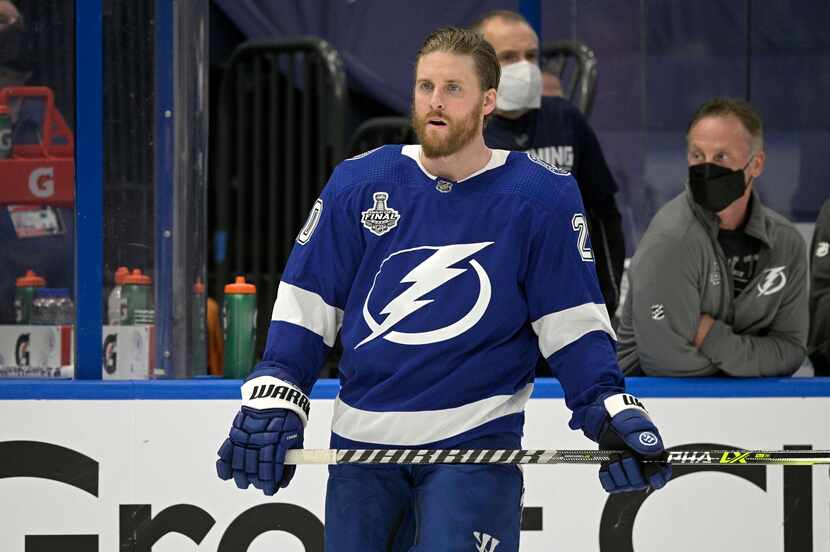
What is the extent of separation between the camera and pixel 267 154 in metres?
5.80

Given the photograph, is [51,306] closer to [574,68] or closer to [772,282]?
[772,282]

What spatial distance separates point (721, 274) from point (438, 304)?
1.34 m

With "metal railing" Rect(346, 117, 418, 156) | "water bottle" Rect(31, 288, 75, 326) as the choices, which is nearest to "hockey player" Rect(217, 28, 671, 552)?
"water bottle" Rect(31, 288, 75, 326)

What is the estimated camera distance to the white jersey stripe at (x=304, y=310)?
2738 millimetres

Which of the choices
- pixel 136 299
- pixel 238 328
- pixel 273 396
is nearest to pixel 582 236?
pixel 273 396

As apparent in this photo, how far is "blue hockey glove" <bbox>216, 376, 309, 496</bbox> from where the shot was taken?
8.47 ft

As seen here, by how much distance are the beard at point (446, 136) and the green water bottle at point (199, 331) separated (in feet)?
4.13

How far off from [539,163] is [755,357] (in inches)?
46.7

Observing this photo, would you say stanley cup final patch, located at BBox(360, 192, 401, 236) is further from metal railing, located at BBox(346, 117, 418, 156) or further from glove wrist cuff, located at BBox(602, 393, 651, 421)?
metal railing, located at BBox(346, 117, 418, 156)

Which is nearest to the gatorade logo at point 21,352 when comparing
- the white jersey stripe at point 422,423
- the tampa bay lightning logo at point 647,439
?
the white jersey stripe at point 422,423

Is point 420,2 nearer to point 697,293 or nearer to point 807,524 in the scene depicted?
point 697,293

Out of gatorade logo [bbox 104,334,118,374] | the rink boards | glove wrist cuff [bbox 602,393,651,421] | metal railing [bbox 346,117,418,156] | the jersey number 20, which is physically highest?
metal railing [bbox 346,117,418,156]

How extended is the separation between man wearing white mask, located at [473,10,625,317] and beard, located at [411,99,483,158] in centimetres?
122

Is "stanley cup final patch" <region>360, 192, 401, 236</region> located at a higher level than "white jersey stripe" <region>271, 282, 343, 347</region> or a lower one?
higher
